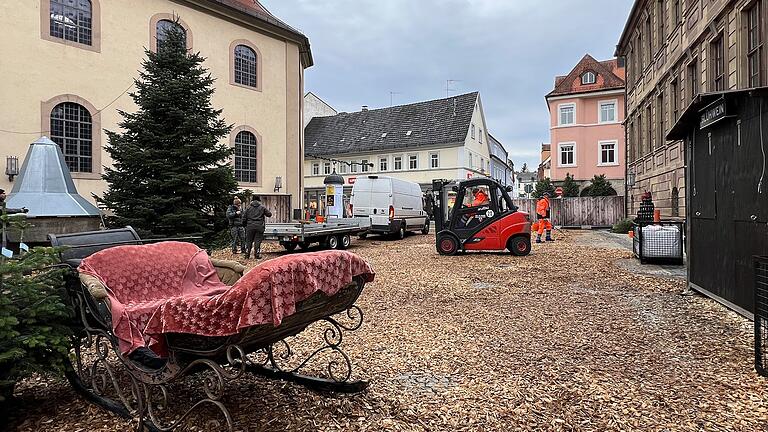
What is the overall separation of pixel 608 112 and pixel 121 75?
36.7 meters

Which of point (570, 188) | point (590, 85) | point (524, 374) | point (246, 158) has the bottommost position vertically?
point (524, 374)

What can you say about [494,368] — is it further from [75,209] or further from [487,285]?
[75,209]

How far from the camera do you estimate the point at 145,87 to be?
14383 millimetres

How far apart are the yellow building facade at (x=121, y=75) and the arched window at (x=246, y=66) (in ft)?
0.17

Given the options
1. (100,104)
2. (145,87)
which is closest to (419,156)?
(100,104)

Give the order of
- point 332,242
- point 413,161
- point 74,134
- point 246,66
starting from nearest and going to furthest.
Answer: point 332,242 < point 74,134 < point 246,66 < point 413,161

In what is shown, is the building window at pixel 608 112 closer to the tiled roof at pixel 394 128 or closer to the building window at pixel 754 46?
the tiled roof at pixel 394 128

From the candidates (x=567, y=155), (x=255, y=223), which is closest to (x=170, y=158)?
(x=255, y=223)

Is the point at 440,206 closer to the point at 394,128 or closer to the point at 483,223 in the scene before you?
the point at 483,223

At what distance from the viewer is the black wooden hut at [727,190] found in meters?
5.36

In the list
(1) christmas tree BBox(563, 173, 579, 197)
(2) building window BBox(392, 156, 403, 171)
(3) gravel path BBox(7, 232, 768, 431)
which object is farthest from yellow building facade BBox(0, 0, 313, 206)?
(1) christmas tree BBox(563, 173, 579, 197)

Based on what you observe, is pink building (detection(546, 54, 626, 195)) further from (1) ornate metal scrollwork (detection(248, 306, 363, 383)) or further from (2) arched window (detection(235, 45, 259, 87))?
(1) ornate metal scrollwork (detection(248, 306, 363, 383))

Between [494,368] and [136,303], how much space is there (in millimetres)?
2967

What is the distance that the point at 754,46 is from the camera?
473 inches
